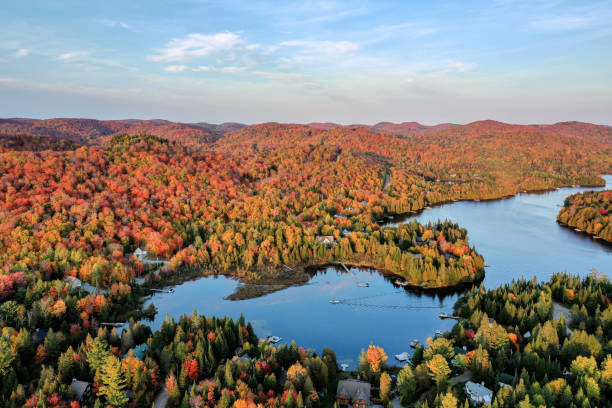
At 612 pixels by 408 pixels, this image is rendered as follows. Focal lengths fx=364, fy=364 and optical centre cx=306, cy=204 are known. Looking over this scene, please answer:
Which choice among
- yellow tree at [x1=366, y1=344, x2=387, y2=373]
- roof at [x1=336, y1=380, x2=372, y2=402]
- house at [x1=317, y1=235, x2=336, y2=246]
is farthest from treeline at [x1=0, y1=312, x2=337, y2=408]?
house at [x1=317, y1=235, x2=336, y2=246]

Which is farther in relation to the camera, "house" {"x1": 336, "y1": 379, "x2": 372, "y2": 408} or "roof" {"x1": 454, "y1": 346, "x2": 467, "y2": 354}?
"roof" {"x1": 454, "y1": 346, "x2": 467, "y2": 354}

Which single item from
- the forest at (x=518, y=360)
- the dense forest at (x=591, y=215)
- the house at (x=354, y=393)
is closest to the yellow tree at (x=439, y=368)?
the forest at (x=518, y=360)

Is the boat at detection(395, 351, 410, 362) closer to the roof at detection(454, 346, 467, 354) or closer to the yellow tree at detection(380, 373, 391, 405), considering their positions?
the roof at detection(454, 346, 467, 354)

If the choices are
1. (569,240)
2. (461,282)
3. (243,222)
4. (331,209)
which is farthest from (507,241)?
(243,222)

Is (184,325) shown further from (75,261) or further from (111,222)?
(111,222)

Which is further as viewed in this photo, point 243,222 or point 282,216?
point 282,216

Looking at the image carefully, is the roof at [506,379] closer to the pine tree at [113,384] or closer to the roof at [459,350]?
the roof at [459,350]
